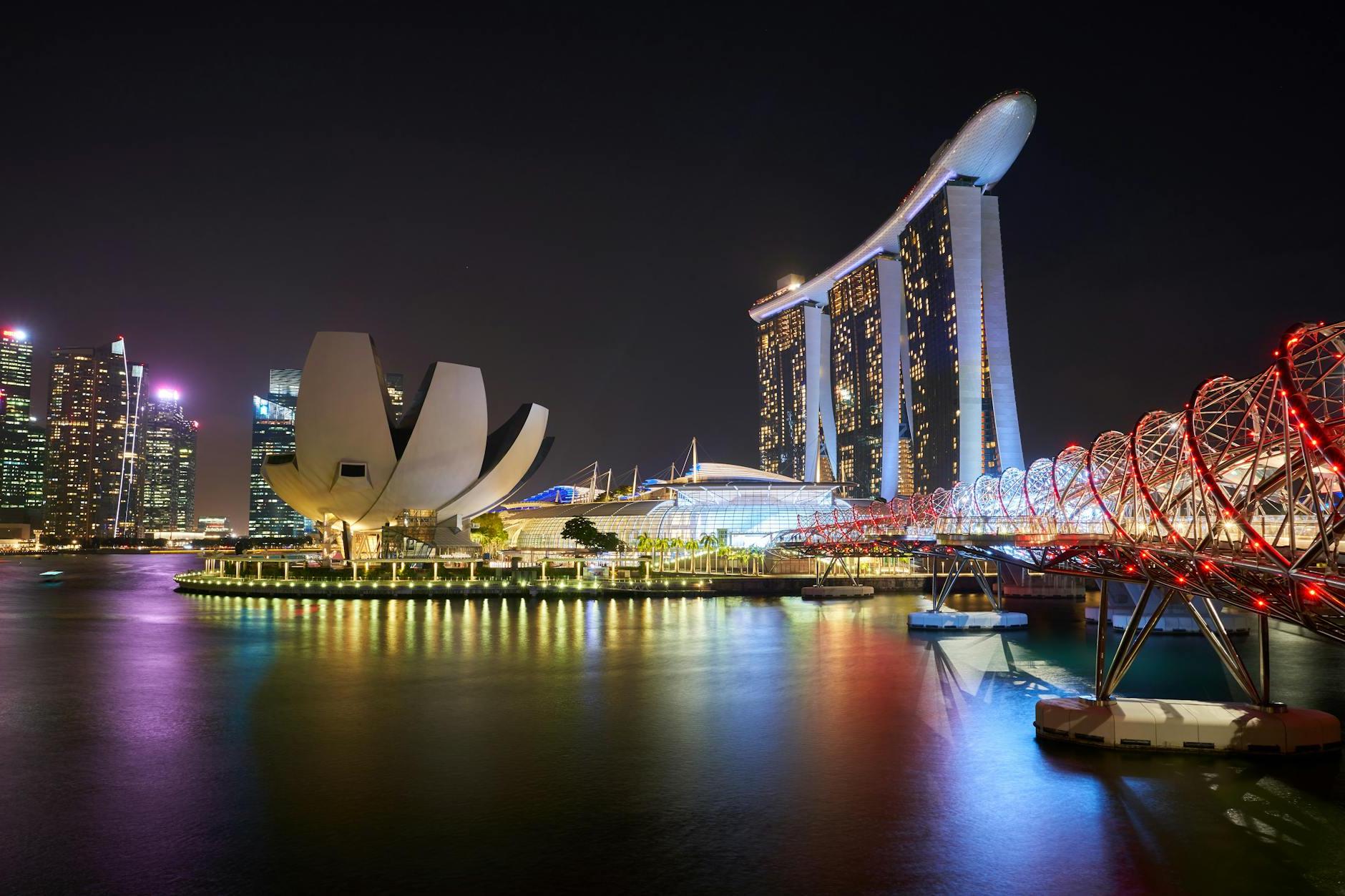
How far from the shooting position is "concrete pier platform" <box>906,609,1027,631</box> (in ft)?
113

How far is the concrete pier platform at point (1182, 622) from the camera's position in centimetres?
3394

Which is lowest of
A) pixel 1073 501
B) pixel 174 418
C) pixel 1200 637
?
pixel 1200 637

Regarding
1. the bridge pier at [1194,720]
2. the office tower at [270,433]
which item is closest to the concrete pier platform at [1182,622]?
A: the bridge pier at [1194,720]

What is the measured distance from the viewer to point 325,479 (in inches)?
2163

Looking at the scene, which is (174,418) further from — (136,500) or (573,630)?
(573,630)

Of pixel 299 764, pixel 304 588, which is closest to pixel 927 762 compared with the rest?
pixel 299 764

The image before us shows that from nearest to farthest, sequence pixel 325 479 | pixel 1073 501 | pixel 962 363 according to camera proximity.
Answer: pixel 1073 501, pixel 325 479, pixel 962 363

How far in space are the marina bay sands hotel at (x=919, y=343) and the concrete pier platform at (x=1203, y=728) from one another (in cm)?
5396

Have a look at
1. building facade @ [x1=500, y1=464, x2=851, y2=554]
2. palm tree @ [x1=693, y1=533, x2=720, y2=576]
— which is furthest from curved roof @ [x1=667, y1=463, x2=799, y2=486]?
palm tree @ [x1=693, y1=533, x2=720, y2=576]

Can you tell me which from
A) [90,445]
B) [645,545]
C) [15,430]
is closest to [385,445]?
[645,545]

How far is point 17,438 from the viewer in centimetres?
15988

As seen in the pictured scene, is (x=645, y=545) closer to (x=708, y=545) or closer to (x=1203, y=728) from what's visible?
(x=708, y=545)

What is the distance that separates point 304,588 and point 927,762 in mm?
40306

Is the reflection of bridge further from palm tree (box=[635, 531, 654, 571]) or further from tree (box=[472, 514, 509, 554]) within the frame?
tree (box=[472, 514, 509, 554])
